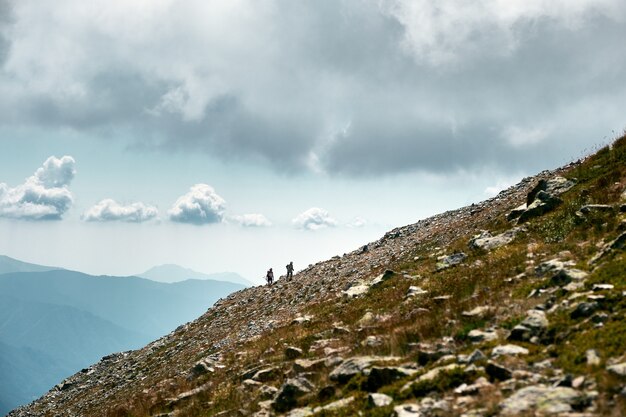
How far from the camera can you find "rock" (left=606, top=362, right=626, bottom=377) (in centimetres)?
887

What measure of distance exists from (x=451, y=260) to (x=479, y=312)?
33.6 feet

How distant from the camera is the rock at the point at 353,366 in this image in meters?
13.6

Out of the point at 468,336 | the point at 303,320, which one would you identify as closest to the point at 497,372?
the point at 468,336

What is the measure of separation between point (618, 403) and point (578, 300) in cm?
531

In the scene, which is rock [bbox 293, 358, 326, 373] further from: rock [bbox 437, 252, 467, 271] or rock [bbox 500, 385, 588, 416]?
rock [bbox 437, 252, 467, 271]

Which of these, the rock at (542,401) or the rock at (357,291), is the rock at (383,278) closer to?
the rock at (357,291)

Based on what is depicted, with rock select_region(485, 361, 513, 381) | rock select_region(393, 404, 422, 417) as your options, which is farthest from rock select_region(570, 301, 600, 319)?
rock select_region(393, 404, 422, 417)

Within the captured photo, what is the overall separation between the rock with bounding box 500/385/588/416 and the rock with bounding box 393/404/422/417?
5.86 feet

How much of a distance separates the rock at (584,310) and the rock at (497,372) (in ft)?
10.7

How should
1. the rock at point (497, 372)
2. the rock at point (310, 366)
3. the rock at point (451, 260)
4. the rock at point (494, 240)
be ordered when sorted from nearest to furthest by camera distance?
1. the rock at point (497, 372)
2. the rock at point (310, 366)
3. the rock at point (494, 240)
4. the rock at point (451, 260)

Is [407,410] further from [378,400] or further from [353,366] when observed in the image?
[353,366]

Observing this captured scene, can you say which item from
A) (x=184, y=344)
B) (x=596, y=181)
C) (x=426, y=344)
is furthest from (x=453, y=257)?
(x=184, y=344)

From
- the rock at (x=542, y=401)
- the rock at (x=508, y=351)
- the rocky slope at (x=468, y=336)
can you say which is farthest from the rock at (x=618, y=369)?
the rock at (x=508, y=351)

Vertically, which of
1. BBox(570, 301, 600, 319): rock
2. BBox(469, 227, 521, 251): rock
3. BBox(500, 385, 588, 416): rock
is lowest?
BBox(500, 385, 588, 416): rock
